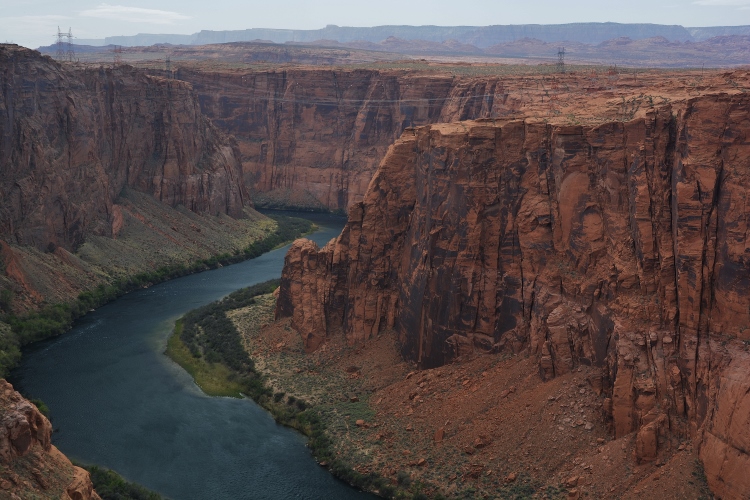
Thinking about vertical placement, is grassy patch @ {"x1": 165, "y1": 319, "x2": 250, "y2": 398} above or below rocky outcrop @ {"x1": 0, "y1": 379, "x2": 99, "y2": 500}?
below

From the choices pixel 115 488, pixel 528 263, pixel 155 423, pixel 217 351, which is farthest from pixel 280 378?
pixel 528 263

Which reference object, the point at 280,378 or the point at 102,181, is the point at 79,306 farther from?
the point at 280,378

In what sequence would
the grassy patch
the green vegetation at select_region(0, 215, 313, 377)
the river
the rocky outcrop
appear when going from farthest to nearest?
the green vegetation at select_region(0, 215, 313, 377), the grassy patch, the river, the rocky outcrop

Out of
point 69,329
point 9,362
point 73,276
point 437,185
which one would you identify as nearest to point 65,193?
point 73,276

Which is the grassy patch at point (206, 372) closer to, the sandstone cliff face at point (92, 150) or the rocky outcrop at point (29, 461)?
the sandstone cliff face at point (92, 150)

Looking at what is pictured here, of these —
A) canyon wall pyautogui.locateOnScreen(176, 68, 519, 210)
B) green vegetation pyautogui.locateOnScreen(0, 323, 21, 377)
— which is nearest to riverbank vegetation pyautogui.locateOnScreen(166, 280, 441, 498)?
green vegetation pyautogui.locateOnScreen(0, 323, 21, 377)

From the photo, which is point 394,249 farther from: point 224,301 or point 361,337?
point 224,301

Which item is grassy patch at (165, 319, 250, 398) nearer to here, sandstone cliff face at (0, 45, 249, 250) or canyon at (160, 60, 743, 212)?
sandstone cliff face at (0, 45, 249, 250)
